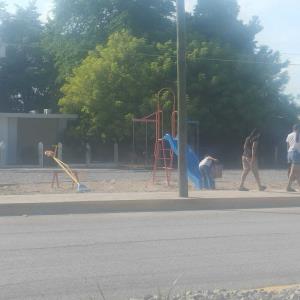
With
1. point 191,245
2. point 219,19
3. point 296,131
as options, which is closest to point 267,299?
point 191,245

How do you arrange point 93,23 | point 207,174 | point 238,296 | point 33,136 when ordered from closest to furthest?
point 238,296, point 207,174, point 33,136, point 93,23

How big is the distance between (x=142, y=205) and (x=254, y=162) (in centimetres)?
432

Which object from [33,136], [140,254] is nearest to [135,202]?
[140,254]

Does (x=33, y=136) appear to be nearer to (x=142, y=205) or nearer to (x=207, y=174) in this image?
(x=207, y=174)

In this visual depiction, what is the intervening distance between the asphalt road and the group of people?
3.69 m

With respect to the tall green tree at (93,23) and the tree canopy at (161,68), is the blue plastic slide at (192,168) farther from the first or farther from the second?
the tall green tree at (93,23)

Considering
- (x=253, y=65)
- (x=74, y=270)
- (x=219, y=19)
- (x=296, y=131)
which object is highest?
(x=219, y=19)

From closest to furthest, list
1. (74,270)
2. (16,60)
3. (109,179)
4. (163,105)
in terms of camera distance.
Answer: (74,270)
(109,179)
(163,105)
(16,60)

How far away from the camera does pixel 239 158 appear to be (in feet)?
143

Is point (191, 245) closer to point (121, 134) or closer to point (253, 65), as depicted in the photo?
point (121, 134)

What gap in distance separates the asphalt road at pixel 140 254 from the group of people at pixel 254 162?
3.69 meters

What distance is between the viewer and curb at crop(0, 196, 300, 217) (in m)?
15.0

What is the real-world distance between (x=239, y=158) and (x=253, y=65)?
5991mm

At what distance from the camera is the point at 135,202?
51.8ft
